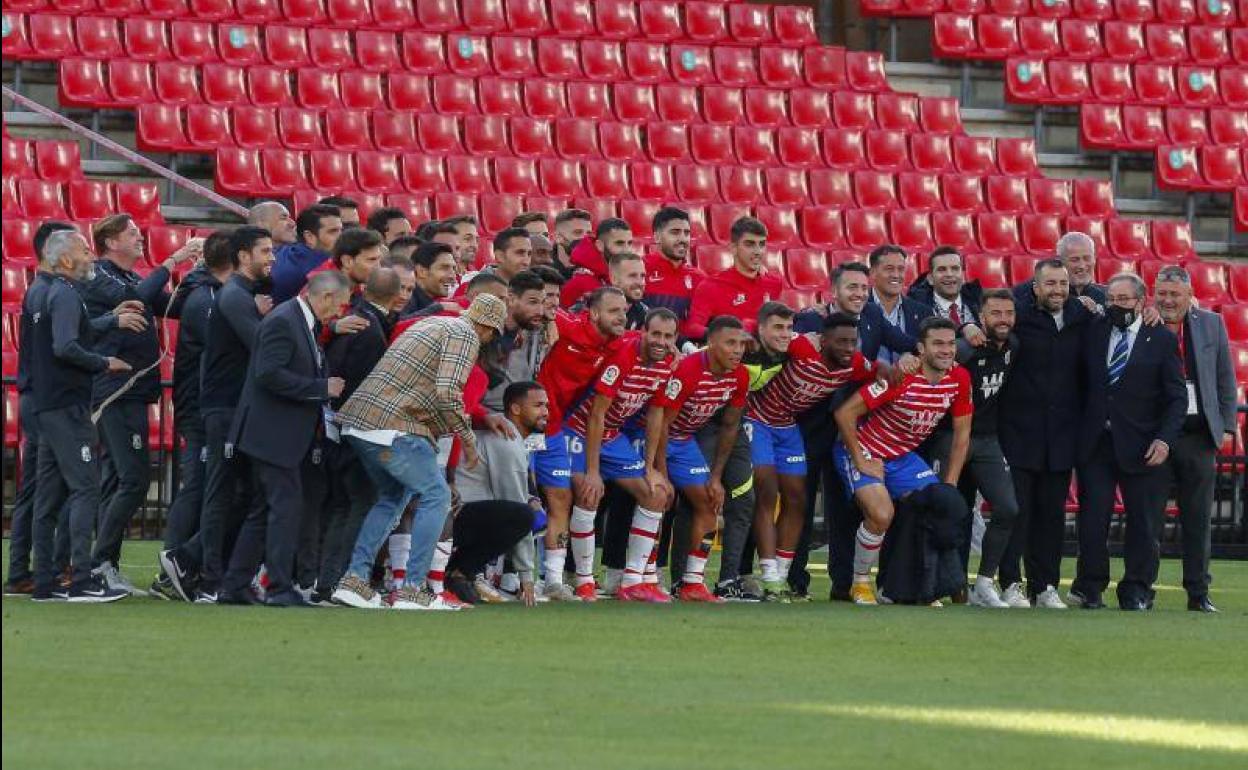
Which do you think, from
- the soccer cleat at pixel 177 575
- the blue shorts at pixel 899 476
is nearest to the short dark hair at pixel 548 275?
the blue shorts at pixel 899 476

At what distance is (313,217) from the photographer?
1198 centimetres

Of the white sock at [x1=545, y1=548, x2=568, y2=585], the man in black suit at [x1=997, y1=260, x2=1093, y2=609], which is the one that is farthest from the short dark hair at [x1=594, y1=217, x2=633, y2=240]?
the man in black suit at [x1=997, y1=260, x2=1093, y2=609]

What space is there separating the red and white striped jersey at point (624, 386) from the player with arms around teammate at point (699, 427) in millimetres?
105

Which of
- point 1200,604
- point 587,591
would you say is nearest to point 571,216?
point 587,591

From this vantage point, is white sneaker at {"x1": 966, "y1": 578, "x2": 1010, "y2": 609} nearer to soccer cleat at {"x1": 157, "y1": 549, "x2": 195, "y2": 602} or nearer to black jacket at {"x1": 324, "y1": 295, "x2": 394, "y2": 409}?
black jacket at {"x1": 324, "y1": 295, "x2": 394, "y2": 409}

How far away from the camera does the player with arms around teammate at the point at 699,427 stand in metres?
12.3

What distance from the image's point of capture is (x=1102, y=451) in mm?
12953

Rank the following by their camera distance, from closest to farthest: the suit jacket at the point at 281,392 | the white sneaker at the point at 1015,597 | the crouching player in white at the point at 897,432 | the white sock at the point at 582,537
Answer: the suit jacket at the point at 281,392, the white sock at the point at 582,537, the crouching player in white at the point at 897,432, the white sneaker at the point at 1015,597

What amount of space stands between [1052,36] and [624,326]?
13.2m

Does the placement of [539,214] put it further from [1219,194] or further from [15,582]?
[1219,194]

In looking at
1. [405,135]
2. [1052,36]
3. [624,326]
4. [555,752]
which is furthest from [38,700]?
[1052,36]

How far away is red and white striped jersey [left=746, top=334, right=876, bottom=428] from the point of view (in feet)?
Answer: 41.5

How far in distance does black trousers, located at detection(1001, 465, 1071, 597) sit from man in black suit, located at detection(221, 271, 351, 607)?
3938 mm

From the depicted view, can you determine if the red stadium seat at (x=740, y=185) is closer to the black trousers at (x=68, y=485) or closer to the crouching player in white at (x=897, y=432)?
the crouching player in white at (x=897, y=432)
